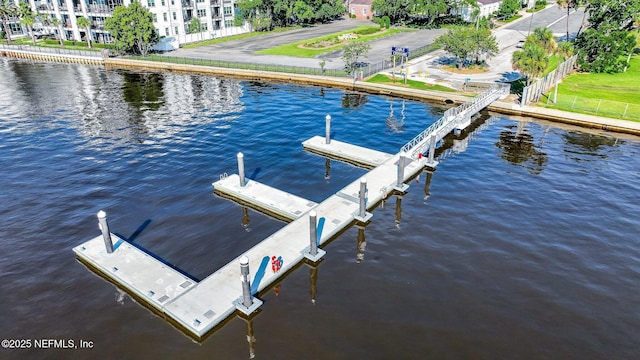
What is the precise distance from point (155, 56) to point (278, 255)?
79145 mm

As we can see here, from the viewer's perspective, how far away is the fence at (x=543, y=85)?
61566mm

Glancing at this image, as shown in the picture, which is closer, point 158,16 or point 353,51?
point 353,51

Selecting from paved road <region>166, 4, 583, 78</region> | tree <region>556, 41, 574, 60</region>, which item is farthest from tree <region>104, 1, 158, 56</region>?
tree <region>556, 41, 574, 60</region>

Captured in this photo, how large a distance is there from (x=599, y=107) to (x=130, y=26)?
302 feet

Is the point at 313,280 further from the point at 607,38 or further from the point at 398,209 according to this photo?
the point at 607,38

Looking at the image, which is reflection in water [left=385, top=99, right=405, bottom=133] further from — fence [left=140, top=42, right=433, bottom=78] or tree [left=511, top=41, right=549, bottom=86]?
tree [left=511, top=41, right=549, bottom=86]

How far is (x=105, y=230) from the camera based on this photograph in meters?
30.2

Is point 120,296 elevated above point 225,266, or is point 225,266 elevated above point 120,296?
point 225,266

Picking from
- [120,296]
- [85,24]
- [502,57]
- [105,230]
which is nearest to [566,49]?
[502,57]

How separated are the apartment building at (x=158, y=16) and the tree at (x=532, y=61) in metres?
80.9

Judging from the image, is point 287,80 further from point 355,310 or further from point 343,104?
point 355,310

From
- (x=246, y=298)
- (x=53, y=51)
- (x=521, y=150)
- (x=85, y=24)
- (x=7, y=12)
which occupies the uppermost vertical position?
(x=7, y=12)

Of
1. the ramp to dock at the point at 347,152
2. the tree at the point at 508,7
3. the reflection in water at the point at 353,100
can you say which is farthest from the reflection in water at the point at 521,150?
the tree at the point at 508,7

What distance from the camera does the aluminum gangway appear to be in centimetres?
4591
